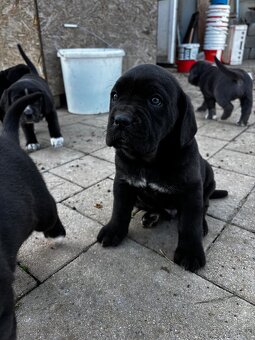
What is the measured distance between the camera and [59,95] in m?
5.97

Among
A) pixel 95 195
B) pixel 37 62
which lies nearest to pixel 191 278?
pixel 95 195

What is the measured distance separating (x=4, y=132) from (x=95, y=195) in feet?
4.01

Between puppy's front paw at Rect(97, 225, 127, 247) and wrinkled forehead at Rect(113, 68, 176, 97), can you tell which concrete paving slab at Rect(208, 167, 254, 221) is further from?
wrinkled forehead at Rect(113, 68, 176, 97)

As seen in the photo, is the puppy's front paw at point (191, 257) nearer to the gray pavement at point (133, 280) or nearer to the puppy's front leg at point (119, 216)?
the gray pavement at point (133, 280)

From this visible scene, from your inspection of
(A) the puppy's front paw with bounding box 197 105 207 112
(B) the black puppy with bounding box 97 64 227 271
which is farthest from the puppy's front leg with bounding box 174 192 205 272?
(A) the puppy's front paw with bounding box 197 105 207 112

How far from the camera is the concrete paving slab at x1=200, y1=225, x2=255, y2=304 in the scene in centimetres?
181

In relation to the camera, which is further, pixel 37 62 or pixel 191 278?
pixel 37 62

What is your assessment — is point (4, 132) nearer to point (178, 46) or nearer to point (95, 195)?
point (95, 195)

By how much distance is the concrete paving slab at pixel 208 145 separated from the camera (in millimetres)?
3829

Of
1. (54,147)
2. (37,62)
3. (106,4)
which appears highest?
(106,4)

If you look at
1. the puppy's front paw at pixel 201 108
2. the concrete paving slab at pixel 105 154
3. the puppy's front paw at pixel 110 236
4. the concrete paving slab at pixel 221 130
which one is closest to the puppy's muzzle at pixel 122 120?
the puppy's front paw at pixel 110 236

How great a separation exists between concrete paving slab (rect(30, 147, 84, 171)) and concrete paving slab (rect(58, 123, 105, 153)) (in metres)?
0.15

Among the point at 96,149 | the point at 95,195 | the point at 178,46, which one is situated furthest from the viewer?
the point at 178,46

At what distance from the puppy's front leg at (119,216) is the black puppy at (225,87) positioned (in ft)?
10.2
